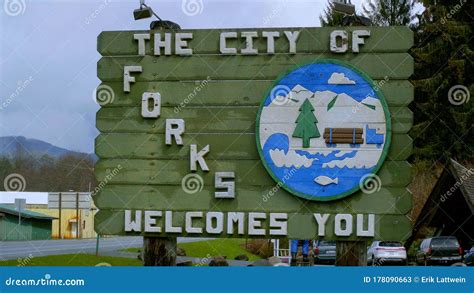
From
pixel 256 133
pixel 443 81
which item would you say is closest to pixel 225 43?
pixel 256 133

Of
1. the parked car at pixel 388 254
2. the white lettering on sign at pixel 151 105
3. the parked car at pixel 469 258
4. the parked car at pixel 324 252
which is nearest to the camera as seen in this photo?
the white lettering on sign at pixel 151 105

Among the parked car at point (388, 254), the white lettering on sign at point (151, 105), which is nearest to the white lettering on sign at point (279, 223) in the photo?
the white lettering on sign at point (151, 105)

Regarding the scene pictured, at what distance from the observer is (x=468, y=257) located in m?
23.4

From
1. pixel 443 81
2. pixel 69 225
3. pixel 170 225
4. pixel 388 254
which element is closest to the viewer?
pixel 170 225

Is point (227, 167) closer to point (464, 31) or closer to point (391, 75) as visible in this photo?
point (391, 75)

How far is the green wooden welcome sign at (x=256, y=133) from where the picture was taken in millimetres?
9281

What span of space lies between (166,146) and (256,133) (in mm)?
Answer: 1287

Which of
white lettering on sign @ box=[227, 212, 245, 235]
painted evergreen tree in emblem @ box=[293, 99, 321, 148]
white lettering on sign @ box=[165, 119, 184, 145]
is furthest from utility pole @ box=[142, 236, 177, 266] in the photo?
painted evergreen tree in emblem @ box=[293, 99, 321, 148]

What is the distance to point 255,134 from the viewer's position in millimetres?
9500

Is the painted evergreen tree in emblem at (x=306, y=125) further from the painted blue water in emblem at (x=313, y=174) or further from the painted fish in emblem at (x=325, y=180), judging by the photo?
the painted fish in emblem at (x=325, y=180)

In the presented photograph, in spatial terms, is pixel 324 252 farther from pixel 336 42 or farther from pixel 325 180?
pixel 336 42

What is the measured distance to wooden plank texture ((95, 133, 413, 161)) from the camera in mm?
9567

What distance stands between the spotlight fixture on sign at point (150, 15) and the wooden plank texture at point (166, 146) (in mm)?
1583

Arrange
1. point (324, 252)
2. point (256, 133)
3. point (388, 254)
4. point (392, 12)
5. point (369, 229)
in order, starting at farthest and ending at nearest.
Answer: point (392, 12)
point (388, 254)
point (324, 252)
point (256, 133)
point (369, 229)
